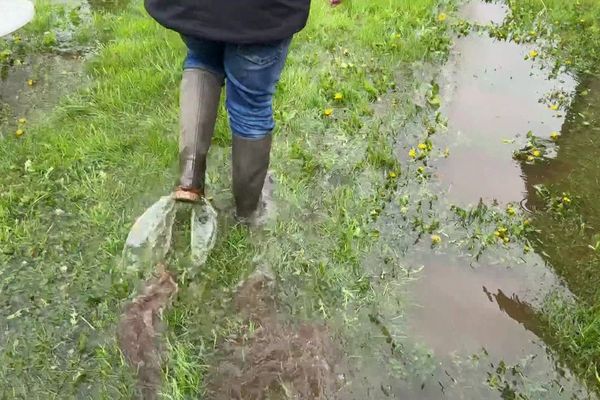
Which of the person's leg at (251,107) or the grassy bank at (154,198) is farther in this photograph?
the grassy bank at (154,198)

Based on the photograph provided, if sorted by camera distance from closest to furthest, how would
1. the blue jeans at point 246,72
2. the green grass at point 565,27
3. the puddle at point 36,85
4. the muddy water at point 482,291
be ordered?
the blue jeans at point 246,72 < the muddy water at point 482,291 < the puddle at point 36,85 < the green grass at point 565,27

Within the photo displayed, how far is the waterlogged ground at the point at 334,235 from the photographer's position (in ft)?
8.91

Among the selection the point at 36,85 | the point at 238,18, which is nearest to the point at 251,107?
the point at 238,18

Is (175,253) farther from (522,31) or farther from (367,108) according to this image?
(522,31)

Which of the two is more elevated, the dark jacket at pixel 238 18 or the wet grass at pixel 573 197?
the dark jacket at pixel 238 18

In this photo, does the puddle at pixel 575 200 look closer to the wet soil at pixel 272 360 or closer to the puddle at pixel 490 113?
the puddle at pixel 490 113

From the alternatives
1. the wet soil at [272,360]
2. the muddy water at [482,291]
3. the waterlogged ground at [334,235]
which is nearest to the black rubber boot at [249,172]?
the waterlogged ground at [334,235]

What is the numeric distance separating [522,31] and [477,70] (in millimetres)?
1012

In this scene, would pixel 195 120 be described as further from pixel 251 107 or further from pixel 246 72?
pixel 246 72

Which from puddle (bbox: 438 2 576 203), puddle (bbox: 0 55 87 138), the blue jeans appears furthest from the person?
puddle (bbox: 0 55 87 138)

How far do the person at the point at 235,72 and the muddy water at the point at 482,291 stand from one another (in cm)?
100

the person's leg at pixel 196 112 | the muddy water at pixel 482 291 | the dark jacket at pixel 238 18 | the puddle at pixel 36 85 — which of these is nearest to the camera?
the dark jacket at pixel 238 18

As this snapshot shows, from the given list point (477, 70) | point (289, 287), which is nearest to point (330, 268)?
point (289, 287)

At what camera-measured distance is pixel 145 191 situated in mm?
3654
